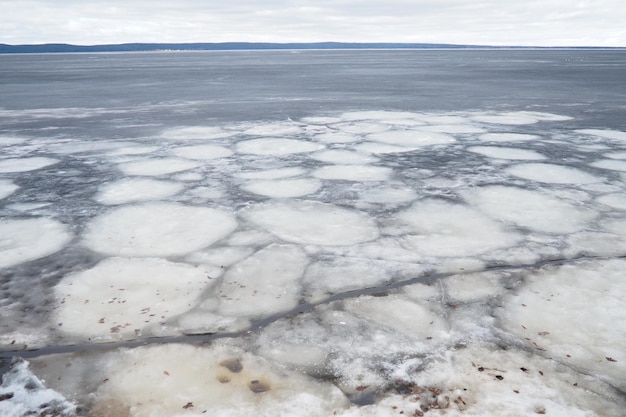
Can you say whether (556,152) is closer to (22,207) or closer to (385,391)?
(385,391)

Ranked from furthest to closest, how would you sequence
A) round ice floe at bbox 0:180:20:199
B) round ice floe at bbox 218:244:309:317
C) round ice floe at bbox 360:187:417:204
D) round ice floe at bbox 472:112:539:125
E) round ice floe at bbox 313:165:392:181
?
round ice floe at bbox 472:112:539:125
round ice floe at bbox 313:165:392:181
round ice floe at bbox 0:180:20:199
round ice floe at bbox 360:187:417:204
round ice floe at bbox 218:244:309:317

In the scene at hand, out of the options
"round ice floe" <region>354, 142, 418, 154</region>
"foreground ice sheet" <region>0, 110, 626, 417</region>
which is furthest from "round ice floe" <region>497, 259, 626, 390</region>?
"round ice floe" <region>354, 142, 418, 154</region>

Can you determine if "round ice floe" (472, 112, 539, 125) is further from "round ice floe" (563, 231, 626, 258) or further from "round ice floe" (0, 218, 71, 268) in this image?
"round ice floe" (0, 218, 71, 268)

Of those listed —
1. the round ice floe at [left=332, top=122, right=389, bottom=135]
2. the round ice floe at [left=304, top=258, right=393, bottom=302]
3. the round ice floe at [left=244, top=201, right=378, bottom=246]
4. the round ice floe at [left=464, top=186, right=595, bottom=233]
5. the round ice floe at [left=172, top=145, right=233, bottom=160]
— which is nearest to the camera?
the round ice floe at [left=304, top=258, right=393, bottom=302]

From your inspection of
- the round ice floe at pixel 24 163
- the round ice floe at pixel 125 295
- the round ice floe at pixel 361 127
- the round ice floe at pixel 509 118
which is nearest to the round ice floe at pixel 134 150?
the round ice floe at pixel 24 163

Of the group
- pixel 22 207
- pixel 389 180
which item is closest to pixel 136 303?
pixel 22 207

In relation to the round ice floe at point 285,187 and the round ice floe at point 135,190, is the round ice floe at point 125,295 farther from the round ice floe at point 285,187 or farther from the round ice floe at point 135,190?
the round ice floe at point 285,187

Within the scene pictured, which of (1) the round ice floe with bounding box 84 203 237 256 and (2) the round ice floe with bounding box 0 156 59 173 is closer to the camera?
(1) the round ice floe with bounding box 84 203 237 256
